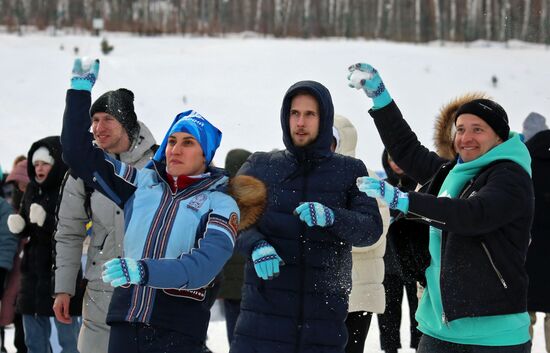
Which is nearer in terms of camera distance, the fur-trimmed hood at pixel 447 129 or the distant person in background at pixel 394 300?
the fur-trimmed hood at pixel 447 129

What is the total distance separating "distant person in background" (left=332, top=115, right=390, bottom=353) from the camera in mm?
5074

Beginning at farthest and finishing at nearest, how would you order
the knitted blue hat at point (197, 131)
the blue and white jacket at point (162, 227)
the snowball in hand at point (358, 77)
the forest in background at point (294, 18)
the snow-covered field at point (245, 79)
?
the forest in background at point (294, 18) < the snow-covered field at point (245, 79) < the snowball in hand at point (358, 77) < the knitted blue hat at point (197, 131) < the blue and white jacket at point (162, 227)

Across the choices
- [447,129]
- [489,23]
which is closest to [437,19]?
[489,23]

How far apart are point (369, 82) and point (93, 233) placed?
1.41 meters

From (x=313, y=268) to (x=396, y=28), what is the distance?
154 feet

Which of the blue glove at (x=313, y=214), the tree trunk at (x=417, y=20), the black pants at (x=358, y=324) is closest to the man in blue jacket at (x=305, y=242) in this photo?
the blue glove at (x=313, y=214)

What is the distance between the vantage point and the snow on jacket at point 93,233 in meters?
4.20

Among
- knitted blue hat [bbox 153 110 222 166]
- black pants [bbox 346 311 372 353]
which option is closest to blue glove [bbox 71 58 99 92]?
knitted blue hat [bbox 153 110 222 166]

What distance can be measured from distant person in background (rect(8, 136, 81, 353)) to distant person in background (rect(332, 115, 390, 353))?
180cm

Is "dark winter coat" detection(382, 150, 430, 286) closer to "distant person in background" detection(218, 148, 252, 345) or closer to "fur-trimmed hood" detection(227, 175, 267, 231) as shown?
"fur-trimmed hood" detection(227, 175, 267, 231)

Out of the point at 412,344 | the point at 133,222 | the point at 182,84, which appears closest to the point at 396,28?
the point at 182,84

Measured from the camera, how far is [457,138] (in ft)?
12.2

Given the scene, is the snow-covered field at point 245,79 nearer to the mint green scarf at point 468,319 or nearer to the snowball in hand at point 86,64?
the mint green scarf at point 468,319

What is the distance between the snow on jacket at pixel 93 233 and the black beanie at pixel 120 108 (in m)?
0.05
